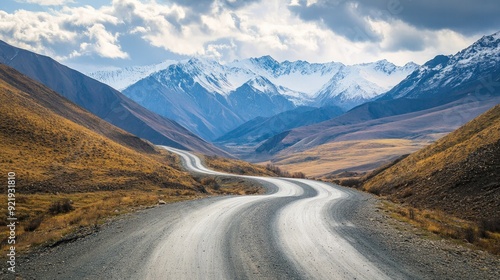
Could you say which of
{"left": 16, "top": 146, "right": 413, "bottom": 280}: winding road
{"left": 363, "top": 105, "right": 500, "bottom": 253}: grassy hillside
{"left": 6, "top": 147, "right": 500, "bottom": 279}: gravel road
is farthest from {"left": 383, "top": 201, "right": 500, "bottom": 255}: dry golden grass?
{"left": 16, "top": 146, "right": 413, "bottom": 280}: winding road

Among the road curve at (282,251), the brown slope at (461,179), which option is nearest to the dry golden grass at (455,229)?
the brown slope at (461,179)

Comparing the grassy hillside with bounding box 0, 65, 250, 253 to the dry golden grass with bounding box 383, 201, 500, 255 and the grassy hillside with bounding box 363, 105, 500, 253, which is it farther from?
the grassy hillside with bounding box 363, 105, 500, 253

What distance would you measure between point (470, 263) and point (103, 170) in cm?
3799

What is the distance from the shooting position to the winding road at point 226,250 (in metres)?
10.3

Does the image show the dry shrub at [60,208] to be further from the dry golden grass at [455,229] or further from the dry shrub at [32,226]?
the dry golden grass at [455,229]

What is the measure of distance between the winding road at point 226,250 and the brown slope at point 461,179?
9649mm

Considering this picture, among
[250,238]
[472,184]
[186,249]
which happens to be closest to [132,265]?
[186,249]

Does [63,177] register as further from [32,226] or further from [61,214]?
[32,226]

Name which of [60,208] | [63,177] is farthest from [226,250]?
[63,177]

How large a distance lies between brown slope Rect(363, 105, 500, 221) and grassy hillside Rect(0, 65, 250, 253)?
1874 centimetres

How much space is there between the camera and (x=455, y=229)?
16656 mm

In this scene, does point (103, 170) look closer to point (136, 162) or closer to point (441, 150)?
point (136, 162)

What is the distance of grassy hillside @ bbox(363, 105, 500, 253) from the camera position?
2098cm

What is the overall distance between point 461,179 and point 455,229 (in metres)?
9.53
